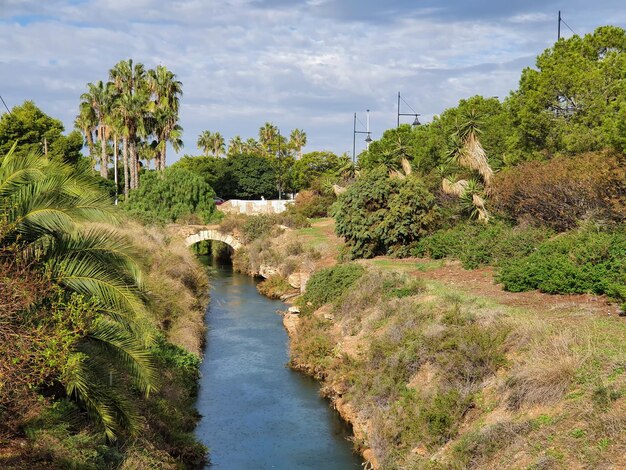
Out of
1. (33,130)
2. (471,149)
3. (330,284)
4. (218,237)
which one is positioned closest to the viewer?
(330,284)

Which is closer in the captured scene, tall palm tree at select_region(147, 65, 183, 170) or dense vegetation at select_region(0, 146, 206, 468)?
dense vegetation at select_region(0, 146, 206, 468)

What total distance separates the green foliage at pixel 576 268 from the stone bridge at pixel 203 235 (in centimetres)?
3315

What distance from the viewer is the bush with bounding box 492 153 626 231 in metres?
25.8

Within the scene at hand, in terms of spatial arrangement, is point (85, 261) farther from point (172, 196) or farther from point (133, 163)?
point (133, 163)

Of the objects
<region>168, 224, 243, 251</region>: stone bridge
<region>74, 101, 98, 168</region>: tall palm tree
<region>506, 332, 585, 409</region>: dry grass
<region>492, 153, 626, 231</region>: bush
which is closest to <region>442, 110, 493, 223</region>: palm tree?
<region>492, 153, 626, 231</region>: bush

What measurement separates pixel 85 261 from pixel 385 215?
81.8 ft

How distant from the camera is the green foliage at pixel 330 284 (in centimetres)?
3003

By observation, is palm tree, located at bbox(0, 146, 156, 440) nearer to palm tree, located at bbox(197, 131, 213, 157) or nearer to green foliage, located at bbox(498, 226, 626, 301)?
green foliage, located at bbox(498, 226, 626, 301)

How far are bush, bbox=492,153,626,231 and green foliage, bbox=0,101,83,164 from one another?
120ft

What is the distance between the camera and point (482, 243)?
2945 centimetres

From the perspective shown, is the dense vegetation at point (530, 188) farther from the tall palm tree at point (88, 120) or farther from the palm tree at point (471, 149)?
the tall palm tree at point (88, 120)

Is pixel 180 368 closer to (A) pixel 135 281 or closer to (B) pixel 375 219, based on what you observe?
(A) pixel 135 281

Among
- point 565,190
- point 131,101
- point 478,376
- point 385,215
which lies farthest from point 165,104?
point 478,376

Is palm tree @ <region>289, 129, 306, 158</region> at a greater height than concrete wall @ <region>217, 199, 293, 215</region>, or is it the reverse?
palm tree @ <region>289, 129, 306, 158</region>
